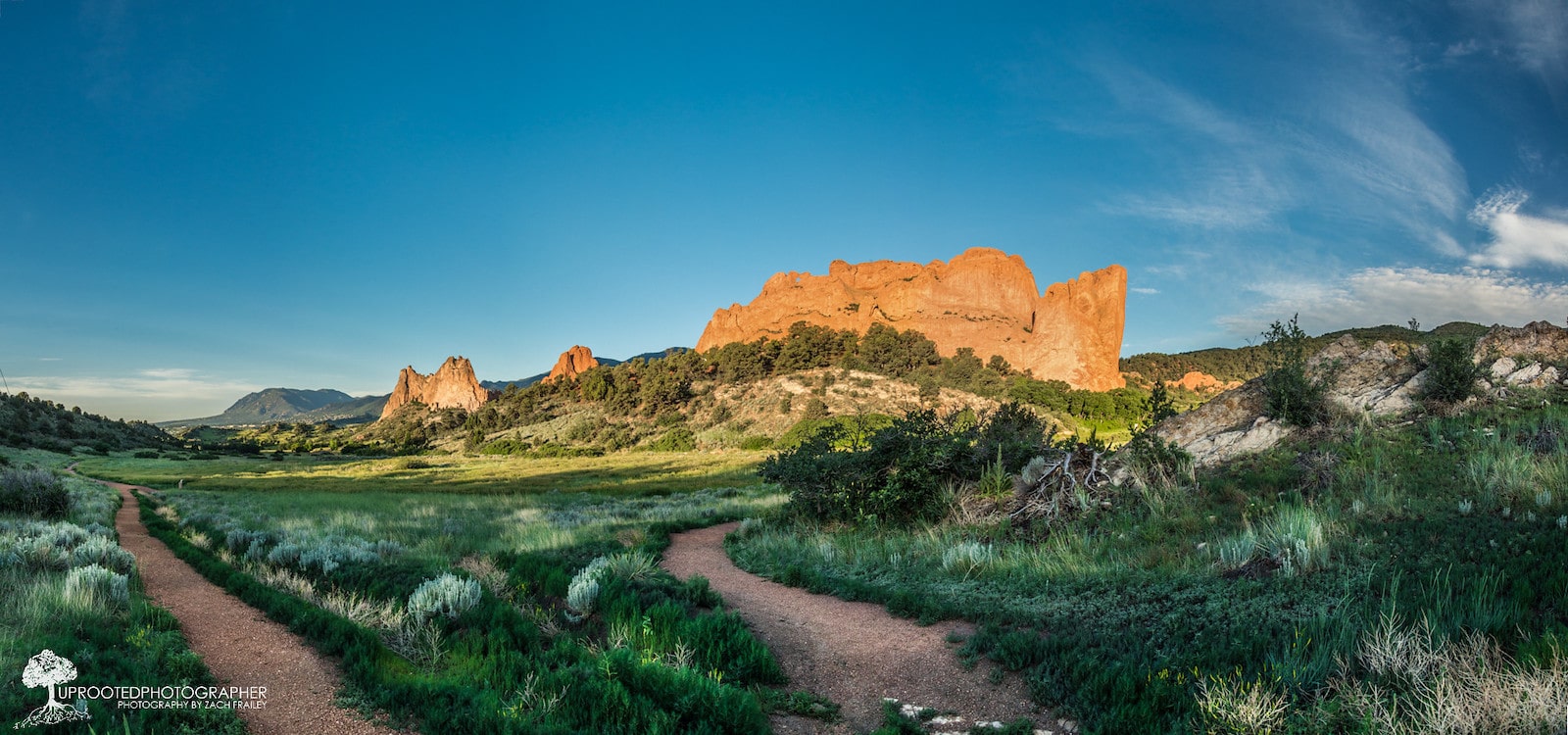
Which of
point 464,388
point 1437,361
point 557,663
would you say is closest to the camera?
point 557,663

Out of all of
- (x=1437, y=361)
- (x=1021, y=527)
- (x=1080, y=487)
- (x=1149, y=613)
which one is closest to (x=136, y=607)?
(x=1149, y=613)

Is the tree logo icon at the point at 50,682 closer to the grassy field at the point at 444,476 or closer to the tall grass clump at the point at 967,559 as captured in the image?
the tall grass clump at the point at 967,559

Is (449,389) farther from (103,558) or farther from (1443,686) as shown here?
(1443,686)

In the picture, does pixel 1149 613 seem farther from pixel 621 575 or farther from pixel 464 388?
pixel 464 388

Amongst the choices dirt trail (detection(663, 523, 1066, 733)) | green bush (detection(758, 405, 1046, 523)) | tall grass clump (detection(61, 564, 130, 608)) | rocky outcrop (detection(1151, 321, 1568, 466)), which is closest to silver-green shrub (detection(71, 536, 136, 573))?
tall grass clump (detection(61, 564, 130, 608))

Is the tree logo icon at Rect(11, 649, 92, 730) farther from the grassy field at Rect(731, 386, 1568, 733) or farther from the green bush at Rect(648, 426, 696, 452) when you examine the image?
the green bush at Rect(648, 426, 696, 452)

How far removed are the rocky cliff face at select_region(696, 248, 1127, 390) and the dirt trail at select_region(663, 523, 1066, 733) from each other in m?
109

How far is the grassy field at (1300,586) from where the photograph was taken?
13.1 feet

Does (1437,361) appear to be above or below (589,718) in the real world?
above

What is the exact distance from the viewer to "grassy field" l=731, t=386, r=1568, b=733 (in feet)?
13.1

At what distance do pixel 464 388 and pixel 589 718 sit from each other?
194 m

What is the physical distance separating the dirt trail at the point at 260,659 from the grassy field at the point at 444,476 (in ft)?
81.3

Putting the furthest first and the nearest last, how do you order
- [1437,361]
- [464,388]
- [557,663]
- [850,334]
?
[464,388], [850,334], [1437,361], [557,663]

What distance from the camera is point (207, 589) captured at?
8.91 metres
